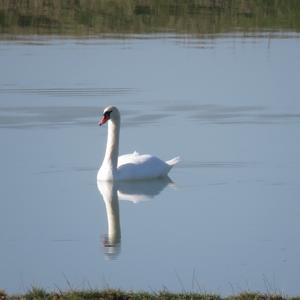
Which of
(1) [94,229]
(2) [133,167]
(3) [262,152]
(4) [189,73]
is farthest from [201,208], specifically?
(4) [189,73]

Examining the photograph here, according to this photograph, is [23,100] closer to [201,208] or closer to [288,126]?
[288,126]

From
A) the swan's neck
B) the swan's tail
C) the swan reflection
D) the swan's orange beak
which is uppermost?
the swan's orange beak

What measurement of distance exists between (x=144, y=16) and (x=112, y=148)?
17180 millimetres

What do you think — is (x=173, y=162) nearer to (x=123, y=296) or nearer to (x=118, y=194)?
(x=118, y=194)

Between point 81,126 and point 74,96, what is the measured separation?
2.93m

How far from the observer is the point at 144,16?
32.2m

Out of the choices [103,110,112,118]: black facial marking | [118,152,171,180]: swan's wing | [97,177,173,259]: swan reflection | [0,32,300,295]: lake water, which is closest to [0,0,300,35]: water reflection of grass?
[0,32,300,295]: lake water

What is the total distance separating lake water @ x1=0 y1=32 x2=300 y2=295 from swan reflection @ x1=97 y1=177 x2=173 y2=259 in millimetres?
29

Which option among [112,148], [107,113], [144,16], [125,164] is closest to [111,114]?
[107,113]

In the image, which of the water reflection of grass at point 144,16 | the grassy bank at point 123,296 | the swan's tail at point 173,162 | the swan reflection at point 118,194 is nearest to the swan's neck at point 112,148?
the swan reflection at point 118,194

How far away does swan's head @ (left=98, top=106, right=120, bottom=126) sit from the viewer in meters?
15.6

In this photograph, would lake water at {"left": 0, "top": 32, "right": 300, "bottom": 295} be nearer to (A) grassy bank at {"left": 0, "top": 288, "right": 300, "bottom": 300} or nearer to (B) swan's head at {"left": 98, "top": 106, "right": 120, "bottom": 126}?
(B) swan's head at {"left": 98, "top": 106, "right": 120, "bottom": 126}

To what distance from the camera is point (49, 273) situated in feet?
32.8

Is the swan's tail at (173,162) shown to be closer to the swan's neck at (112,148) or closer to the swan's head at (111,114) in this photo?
the swan's neck at (112,148)
